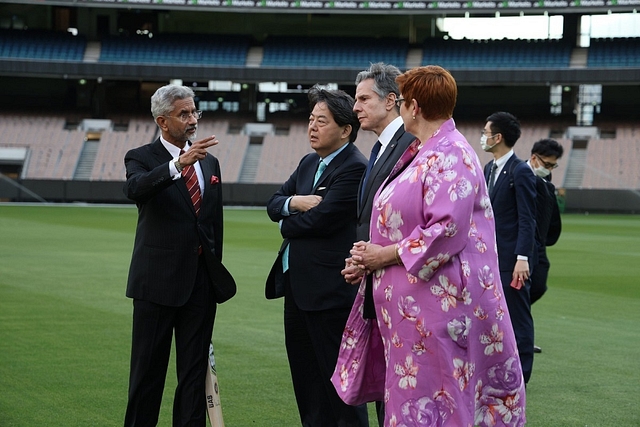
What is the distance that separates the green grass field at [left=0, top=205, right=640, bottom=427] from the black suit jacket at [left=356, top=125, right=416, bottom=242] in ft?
6.25

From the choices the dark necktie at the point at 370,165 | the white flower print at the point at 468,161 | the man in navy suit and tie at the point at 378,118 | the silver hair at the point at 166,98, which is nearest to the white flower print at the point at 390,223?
the white flower print at the point at 468,161

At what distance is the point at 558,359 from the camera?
9.01 metres

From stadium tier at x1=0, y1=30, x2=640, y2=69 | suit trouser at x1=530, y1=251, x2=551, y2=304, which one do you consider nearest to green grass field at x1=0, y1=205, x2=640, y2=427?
suit trouser at x1=530, y1=251, x2=551, y2=304

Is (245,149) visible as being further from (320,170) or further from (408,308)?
(408,308)

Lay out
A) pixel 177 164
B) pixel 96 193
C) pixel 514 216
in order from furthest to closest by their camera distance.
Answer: pixel 96 193 < pixel 514 216 < pixel 177 164

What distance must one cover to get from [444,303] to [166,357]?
6.92 ft

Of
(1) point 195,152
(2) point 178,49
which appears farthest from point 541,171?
(2) point 178,49

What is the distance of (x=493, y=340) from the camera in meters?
4.48

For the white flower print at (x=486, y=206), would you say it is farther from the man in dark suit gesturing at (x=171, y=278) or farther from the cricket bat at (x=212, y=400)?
the cricket bat at (x=212, y=400)

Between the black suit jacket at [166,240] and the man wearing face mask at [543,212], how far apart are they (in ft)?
11.3

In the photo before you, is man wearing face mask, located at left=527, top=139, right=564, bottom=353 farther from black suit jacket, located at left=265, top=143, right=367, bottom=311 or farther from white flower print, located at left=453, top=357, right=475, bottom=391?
white flower print, located at left=453, top=357, right=475, bottom=391

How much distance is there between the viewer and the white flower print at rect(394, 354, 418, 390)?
4383mm

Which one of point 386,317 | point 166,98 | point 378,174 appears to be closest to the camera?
point 386,317

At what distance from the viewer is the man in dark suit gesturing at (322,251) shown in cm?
570
